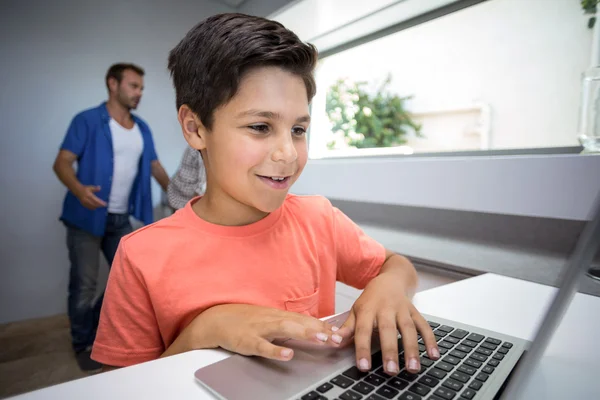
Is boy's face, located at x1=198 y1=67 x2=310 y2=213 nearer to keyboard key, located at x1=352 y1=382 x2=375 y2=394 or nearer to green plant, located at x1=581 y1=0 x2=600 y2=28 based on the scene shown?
keyboard key, located at x1=352 y1=382 x2=375 y2=394

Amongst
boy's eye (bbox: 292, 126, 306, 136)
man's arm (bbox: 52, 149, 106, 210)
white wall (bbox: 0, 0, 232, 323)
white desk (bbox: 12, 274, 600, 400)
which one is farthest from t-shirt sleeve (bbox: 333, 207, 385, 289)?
white wall (bbox: 0, 0, 232, 323)

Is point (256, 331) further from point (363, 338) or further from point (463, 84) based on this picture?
point (463, 84)

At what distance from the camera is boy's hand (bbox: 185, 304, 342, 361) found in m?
0.39

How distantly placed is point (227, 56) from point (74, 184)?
145cm

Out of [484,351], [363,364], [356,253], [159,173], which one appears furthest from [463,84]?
[159,173]

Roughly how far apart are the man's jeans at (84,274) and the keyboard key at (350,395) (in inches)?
68.9

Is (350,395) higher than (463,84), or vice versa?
(463,84)

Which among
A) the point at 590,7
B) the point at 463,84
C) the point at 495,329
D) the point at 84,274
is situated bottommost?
the point at 84,274

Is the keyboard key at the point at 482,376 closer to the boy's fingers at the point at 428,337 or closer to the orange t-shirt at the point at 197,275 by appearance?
the boy's fingers at the point at 428,337

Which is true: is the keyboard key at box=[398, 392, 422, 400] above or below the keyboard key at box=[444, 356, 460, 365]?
above

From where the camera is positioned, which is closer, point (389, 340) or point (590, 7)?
point (389, 340)

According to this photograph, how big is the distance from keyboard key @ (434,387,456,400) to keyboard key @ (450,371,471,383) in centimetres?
3

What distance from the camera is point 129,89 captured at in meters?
1.84

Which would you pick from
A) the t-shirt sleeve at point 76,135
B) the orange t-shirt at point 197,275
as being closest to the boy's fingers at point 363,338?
the orange t-shirt at point 197,275
